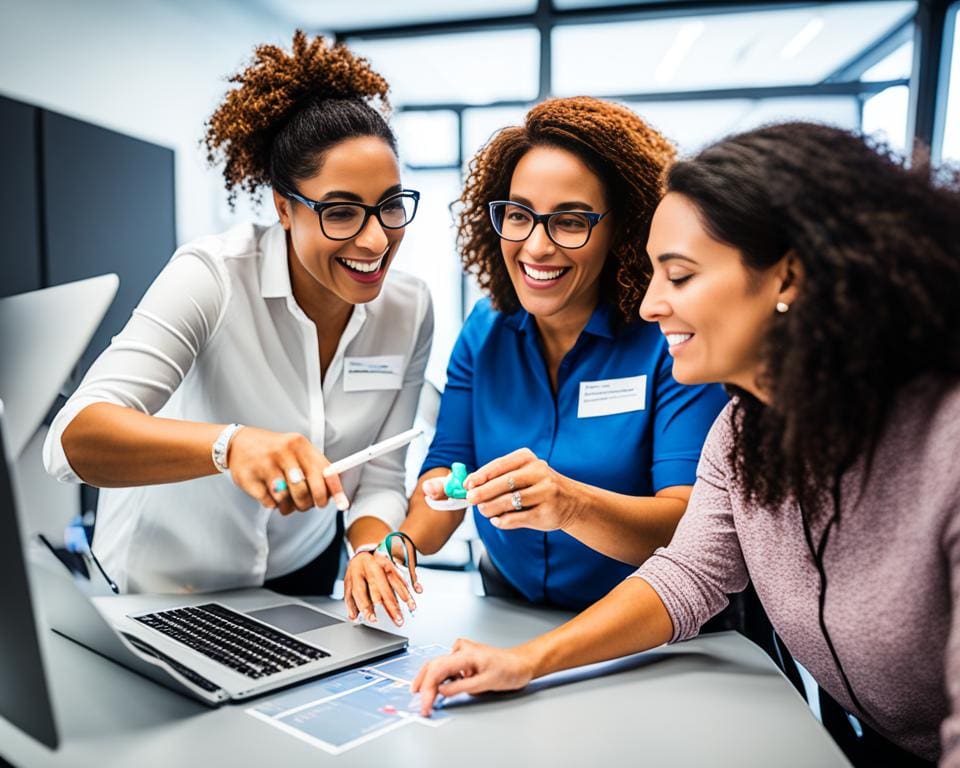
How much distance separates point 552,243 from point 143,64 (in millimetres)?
3126

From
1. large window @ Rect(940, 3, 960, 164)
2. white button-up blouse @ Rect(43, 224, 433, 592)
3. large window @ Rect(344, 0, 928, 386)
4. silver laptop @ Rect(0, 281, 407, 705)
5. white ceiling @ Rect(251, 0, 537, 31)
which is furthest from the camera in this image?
white ceiling @ Rect(251, 0, 537, 31)

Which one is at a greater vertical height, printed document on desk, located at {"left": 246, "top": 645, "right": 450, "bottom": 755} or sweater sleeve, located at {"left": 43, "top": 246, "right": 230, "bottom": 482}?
sweater sleeve, located at {"left": 43, "top": 246, "right": 230, "bottom": 482}

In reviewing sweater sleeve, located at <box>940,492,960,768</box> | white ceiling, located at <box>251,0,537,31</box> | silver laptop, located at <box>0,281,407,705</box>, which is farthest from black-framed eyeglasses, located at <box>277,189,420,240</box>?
white ceiling, located at <box>251,0,537,31</box>

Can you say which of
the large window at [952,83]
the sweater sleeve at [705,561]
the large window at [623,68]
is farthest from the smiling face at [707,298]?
the large window at [952,83]

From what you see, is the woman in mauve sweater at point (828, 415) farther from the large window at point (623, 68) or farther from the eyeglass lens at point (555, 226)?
the large window at point (623, 68)

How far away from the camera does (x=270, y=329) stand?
1.60 metres

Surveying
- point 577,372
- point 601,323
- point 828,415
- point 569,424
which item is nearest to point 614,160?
point 601,323

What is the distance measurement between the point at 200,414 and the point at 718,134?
1.17 m

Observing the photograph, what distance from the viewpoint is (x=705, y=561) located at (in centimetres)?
124

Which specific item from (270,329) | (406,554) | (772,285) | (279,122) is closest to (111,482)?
(270,329)

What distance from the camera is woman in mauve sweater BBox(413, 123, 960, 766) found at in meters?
0.91

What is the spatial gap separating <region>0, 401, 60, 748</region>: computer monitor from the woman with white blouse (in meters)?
0.62

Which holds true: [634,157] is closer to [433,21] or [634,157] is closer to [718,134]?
Result: [718,134]

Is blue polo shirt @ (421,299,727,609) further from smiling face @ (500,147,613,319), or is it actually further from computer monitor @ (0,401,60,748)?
computer monitor @ (0,401,60,748)
